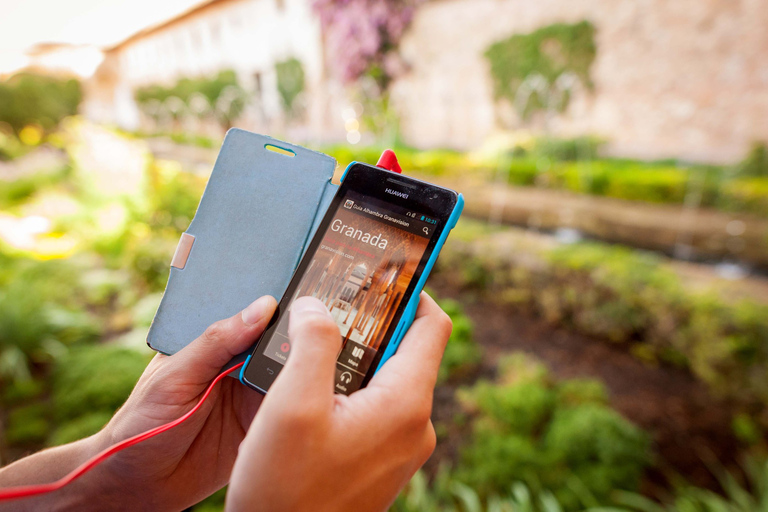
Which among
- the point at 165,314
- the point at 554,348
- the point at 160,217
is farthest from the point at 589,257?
the point at 160,217

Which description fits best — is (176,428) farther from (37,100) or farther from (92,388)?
(37,100)

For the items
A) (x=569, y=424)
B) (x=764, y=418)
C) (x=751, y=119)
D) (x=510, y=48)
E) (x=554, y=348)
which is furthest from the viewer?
(x=510, y=48)

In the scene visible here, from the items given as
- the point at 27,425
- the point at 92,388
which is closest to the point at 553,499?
the point at 92,388

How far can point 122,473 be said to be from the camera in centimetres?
58

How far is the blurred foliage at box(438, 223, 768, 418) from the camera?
5.88ft

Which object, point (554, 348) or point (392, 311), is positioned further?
point (554, 348)

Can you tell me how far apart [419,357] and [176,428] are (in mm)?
360

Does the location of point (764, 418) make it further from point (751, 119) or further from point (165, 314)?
point (165, 314)

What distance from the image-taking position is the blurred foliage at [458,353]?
6.48ft

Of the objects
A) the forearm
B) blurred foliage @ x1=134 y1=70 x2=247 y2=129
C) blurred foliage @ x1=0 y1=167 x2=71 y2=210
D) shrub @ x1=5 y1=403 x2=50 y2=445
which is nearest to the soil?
the forearm

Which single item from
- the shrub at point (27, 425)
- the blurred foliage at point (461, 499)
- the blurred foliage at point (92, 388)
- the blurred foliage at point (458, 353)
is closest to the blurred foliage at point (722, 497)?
the blurred foliage at point (461, 499)

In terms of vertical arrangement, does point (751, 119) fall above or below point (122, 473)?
→ above

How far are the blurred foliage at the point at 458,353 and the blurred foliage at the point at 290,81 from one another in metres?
3.50

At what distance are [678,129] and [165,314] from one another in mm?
3625
